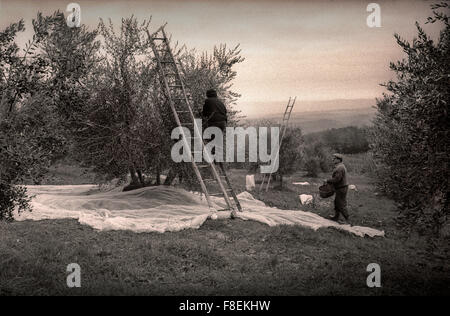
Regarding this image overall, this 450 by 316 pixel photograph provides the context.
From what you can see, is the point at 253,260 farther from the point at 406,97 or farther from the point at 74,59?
the point at 74,59

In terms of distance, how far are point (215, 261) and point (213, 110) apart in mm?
4980

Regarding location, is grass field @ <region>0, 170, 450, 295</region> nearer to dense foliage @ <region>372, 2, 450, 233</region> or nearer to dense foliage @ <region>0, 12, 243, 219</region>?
dense foliage @ <region>372, 2, 450, 233</region>

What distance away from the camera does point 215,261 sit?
802cm

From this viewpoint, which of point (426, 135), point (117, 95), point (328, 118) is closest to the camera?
point (426, 135)

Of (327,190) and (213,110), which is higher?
(213,110)

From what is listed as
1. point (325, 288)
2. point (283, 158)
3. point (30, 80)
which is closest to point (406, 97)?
point (325, 288)

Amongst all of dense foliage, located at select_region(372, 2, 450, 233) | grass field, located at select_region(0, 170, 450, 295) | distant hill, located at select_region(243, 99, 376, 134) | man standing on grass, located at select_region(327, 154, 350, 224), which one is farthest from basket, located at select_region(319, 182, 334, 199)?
distant hill, located at select_region(243, 99, 376, 134)

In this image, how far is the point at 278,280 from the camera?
708cm

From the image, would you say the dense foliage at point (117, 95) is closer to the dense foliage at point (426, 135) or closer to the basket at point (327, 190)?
the basket at point (327, 190)

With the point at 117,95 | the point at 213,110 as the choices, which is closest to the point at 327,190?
the point at 213,110

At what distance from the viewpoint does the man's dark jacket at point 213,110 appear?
11531mm

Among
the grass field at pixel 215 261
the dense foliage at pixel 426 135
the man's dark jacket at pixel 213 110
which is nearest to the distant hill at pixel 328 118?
the man's dark jacket at pixel 213 110

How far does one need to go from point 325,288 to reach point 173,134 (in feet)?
24.0

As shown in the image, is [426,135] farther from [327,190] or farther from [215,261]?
[327,190]
